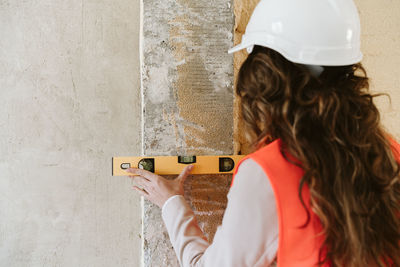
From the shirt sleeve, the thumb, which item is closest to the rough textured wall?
the thumb

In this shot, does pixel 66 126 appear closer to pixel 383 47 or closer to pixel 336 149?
pixel 336 149

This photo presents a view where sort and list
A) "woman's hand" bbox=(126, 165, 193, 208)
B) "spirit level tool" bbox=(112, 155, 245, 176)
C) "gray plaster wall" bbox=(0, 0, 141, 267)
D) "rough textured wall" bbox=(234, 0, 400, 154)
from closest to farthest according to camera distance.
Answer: "woman's hand" bbox=(126, 165, 193, 208) → "spirit level tool" bbox=(112, 155, 245, 176) → "rough textured wall" bbox=(234, 0, 400, 154) → "gray plaster wall" bbox=(0, 0, 141, 267)

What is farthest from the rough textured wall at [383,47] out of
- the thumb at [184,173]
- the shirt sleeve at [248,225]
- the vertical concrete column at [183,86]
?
the shirt sleeve at [248,225]

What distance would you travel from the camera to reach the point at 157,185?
122cm

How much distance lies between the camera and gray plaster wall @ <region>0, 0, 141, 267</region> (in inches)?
89.0

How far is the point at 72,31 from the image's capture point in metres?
2.28

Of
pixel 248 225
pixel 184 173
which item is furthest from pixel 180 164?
pixel 248 225

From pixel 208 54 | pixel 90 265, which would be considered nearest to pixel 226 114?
pixel 208 54

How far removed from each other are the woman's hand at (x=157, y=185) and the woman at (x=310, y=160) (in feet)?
1.22

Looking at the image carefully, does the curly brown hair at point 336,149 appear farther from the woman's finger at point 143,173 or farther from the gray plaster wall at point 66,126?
the gray plaster wall at point 66,126

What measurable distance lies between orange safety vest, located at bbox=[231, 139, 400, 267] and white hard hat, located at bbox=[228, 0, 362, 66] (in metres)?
0.28

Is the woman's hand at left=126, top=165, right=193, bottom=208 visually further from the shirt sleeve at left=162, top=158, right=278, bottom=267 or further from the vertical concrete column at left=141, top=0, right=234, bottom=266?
the shirt sleeve at left=162, top=158, right=278, bottom=267

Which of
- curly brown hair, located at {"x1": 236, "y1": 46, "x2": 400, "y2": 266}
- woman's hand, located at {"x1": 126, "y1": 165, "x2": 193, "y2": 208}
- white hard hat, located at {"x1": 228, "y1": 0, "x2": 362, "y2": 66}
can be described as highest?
white hard hat, located at {"x1": 228, "y1": 0, "x2": 362, "y2": 66}

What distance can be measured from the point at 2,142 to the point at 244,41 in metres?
2.16
